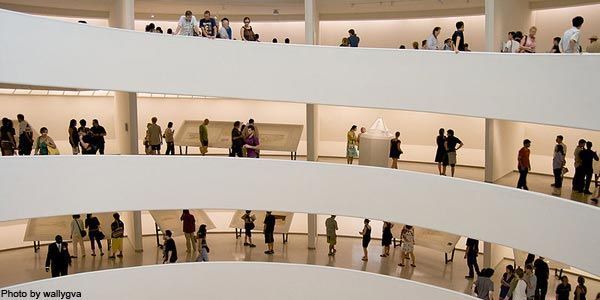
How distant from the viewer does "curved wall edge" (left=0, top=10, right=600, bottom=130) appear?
46.0ft

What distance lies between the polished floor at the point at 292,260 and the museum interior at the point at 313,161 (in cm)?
10

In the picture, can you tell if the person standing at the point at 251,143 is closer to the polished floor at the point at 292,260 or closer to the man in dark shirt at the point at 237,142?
the man in dark shirt at the point at 237,142

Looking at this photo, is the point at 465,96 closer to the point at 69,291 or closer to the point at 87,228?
the point at 69,291

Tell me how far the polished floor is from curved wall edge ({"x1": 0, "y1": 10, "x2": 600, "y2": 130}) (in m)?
6.46

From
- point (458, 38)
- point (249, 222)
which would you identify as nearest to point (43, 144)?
point (249, 222)

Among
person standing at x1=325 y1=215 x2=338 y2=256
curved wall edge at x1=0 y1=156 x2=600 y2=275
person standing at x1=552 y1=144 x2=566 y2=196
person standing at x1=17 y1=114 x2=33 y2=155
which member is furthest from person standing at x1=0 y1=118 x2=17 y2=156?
person standing at x1=552 y1=144 x2=566 y2=196

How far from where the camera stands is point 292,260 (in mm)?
21453

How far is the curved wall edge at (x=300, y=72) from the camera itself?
14016mm

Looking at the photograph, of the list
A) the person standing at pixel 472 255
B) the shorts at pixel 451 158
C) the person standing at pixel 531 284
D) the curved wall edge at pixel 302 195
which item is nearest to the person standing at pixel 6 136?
the curved wall edge at pixel 302 195

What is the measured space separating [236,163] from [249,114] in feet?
30.7

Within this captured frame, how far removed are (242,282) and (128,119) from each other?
6907 millimetres

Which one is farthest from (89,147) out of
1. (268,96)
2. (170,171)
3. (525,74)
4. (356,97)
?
(525,74)

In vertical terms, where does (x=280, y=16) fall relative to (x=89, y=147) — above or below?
above

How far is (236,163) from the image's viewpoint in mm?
18328
